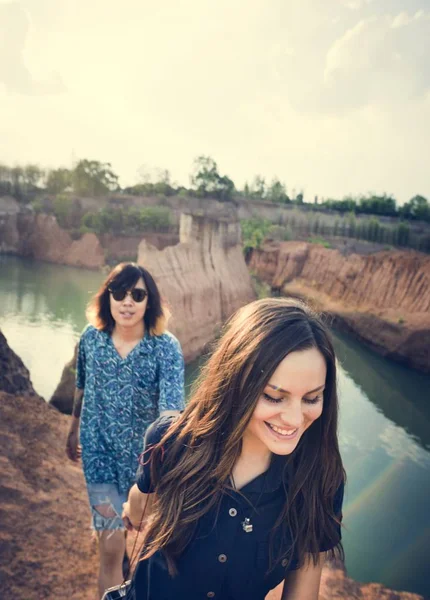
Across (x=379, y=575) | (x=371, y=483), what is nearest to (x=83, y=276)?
(x=371, y=483)

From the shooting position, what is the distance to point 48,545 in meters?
2.77

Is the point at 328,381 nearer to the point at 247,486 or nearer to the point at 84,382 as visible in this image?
the point at 247,486

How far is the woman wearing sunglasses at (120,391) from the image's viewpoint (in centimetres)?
210

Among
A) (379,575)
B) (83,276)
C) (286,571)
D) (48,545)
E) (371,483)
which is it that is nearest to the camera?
(286,571)

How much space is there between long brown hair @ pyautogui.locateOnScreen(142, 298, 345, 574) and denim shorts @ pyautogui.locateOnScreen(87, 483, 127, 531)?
91cm

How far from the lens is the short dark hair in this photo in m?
2.21

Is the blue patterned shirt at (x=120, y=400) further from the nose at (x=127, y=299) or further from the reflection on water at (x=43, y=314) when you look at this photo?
the reflection on water at (x=43, y=314)

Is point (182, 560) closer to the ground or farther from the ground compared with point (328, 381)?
closer to the ground

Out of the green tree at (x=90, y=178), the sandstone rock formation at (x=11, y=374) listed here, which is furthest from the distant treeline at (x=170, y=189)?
the sandstone rock formation at (x=11, y=374)

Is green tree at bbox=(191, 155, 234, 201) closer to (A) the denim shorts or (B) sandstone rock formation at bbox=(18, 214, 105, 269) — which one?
(B) sandstone rock formation at bbox=(18, 214, 105, 269)

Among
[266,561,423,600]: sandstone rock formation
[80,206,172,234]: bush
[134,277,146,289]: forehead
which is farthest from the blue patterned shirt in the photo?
[80,206,172,234]: bush

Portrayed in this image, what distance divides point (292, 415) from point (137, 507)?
62 cm

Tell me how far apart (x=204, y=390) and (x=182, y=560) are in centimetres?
46

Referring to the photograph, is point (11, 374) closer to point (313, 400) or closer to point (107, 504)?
point (107, 504)
